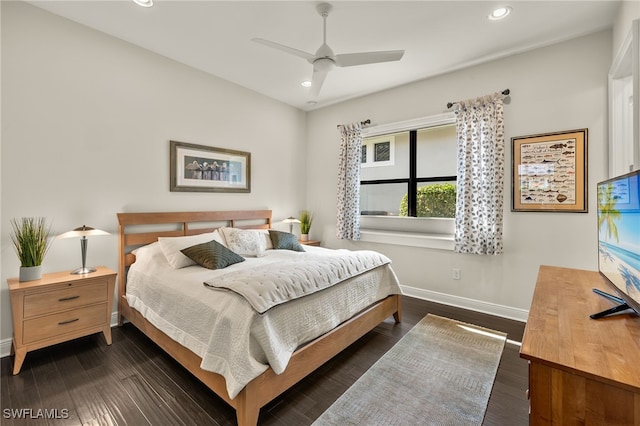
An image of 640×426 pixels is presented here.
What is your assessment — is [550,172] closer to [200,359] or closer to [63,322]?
[200,359]

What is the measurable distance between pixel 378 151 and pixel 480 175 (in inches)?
63.8

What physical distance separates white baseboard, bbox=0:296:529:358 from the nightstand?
533 millimetres

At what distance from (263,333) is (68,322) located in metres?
1.90

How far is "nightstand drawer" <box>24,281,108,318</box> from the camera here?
2207 mm

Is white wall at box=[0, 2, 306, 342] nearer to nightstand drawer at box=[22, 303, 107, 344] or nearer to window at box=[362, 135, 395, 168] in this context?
nightstand drawer at box=[22, 303, 107, 344]

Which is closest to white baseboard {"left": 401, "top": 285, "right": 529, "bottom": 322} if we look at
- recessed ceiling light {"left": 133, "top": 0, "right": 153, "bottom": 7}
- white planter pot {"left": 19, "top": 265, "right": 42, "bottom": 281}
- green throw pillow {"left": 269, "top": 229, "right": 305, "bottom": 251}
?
green throw pillow {"left": 269, "top": 229, "right": 305, "bottom": 251}

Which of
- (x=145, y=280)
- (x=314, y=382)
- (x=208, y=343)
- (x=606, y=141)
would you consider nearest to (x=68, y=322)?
(x=145, y=280)

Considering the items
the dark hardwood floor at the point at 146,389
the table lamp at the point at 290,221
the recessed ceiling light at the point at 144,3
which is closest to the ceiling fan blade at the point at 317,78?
the recessed ceiling light at the point at 144,3

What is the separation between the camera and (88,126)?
110 inches

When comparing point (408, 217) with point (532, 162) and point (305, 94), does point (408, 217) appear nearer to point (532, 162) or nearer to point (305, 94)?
point (532, 162)

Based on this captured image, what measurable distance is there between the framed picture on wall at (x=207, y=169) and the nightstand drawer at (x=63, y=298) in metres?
1.34

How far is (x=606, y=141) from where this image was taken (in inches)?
106

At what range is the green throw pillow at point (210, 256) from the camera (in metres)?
2.64

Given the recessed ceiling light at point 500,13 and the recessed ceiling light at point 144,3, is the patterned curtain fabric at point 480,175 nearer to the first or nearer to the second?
the recessed ceiling light at point 500,13
